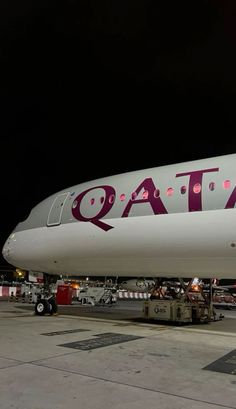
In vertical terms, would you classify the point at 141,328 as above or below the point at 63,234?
below

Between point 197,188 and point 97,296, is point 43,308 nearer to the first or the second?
point 197,188

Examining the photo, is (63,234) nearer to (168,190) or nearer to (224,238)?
(168,190)

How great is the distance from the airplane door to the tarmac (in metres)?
4.77

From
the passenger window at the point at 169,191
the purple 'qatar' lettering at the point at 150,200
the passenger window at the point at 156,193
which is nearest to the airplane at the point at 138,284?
the purple 'qatar' lettering at the point at 150,200

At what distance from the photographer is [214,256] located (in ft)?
38.2

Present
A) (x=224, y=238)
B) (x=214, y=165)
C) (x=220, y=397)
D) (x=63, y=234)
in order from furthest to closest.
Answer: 1. (x=63, y=234)
2. (x=214, y=165)
3. (x=224, y=238)
4. (x=220, y=397)

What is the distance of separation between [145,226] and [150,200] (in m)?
0.80

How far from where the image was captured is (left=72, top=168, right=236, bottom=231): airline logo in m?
11.7

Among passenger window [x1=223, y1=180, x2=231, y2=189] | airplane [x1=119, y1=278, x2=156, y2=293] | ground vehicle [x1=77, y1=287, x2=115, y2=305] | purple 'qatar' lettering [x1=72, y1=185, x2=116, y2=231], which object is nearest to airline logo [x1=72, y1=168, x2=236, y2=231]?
purple 'qatar' lettering [x1=72, y1=185, x2=116, y2=231]

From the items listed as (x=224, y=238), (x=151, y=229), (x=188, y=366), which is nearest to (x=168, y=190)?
(x=151, y=229)

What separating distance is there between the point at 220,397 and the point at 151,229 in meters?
7.21

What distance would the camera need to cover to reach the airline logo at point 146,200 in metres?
11.7

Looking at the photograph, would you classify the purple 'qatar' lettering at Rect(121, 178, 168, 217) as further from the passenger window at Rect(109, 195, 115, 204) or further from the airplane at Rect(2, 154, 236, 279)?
the passenger window at Rect(109, 195, 115, 204)

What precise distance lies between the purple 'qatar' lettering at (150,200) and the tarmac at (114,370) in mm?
3492
